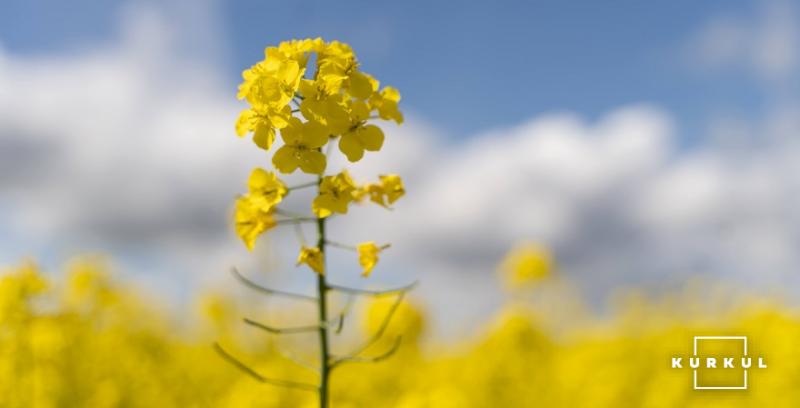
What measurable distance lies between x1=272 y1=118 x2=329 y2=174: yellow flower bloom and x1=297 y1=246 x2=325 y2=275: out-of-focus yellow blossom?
0.19m

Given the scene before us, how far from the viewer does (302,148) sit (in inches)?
77.7

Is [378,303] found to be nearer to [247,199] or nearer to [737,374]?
[737,374]

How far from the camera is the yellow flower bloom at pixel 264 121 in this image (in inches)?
76.5

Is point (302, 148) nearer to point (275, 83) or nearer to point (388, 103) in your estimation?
point (275, 83)

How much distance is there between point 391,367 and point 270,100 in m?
4.18

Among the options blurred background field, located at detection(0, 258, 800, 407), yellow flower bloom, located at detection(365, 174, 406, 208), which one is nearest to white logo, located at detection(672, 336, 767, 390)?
blurred background field, located at detection(0, 258, 800, 407)

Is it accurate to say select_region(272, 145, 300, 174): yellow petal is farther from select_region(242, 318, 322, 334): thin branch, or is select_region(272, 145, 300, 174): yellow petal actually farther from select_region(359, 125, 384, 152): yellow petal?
select_region(242, 318, 322, 334): thin branch

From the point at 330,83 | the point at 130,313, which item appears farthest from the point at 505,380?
the point at 330,83

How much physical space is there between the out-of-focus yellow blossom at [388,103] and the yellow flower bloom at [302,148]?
0.25 metres

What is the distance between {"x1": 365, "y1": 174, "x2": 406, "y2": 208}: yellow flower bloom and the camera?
89.0 inches

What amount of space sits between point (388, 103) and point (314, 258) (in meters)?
0.51

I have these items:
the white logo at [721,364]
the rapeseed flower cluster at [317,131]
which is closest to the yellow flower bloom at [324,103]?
the rapeseed flower cluster at [317,131]

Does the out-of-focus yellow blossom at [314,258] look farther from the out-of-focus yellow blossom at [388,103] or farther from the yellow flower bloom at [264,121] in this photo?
the out-of-focus yellow blossom at [388,103]

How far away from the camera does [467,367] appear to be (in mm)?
6906
